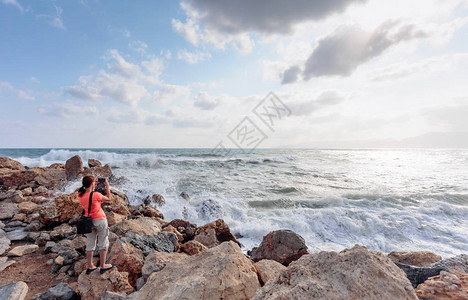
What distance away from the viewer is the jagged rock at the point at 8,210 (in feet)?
18.4

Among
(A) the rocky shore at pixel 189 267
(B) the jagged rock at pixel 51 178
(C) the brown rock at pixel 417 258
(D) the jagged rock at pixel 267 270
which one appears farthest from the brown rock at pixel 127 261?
(B) the jagged rock at pixel 51 178

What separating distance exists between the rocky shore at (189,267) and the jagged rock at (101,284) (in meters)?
0.01

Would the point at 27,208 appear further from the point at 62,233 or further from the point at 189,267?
the point at 189,267

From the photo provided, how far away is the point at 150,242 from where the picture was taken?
4.01 m

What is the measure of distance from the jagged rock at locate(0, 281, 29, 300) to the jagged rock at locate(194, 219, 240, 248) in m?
3.05

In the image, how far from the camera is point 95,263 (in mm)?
3523

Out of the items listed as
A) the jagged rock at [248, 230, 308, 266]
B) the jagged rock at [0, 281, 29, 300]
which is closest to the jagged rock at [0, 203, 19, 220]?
the jagged rock at [0, 281, 29, 300]

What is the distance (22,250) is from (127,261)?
2611 mm

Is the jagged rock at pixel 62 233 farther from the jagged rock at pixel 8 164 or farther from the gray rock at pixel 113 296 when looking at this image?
the jagged rock at pixel 8 164

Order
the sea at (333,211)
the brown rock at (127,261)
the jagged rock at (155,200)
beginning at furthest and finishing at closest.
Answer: the jagged rock at (155,200) < the sea at (333,211) < the brown rock at (127,261)

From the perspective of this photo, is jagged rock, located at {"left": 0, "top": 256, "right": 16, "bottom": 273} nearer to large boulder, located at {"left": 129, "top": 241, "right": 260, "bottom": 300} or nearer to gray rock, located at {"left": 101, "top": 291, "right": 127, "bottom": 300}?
gray rock, located at {"left": 101, "top": 291, "right": 127, "bottom": 300}

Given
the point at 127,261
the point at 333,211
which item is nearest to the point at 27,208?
the point at 127,261

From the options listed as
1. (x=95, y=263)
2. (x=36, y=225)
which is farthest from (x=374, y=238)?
(x=36, y=225)

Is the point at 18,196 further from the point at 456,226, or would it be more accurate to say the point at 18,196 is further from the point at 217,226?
the point at 456,226
